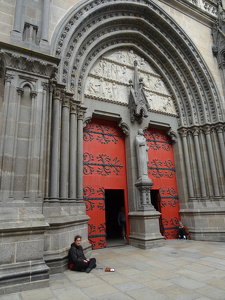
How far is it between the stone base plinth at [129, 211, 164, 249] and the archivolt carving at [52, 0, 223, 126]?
4388 mm

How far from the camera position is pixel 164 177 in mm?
8984

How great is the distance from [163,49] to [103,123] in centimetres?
451

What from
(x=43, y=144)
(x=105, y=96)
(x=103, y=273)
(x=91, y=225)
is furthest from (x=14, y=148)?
(x=105, y=96)

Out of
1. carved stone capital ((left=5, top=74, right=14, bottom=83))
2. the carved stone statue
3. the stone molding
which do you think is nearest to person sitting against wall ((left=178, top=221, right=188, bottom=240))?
the carved stone statue

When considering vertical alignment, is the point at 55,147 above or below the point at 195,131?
below

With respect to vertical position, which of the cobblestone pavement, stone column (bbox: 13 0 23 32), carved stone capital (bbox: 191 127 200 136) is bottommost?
the cobblestone pavement

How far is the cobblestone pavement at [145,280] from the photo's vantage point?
328 centimetres

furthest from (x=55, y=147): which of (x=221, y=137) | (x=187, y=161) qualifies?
(x=221, y=137)

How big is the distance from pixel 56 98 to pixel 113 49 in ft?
14.0

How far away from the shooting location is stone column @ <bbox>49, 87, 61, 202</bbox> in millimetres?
5293

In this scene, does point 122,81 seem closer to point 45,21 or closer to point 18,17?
point 45,21

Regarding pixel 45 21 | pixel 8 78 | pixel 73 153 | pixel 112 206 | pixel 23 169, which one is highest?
pixel 45 21

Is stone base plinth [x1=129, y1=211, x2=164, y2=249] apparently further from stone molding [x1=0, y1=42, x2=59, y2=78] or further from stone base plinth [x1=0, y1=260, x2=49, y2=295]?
stone molding [x1=0, y1=42, x2=59, y2=78]

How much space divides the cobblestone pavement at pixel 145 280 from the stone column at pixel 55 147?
174 cm
